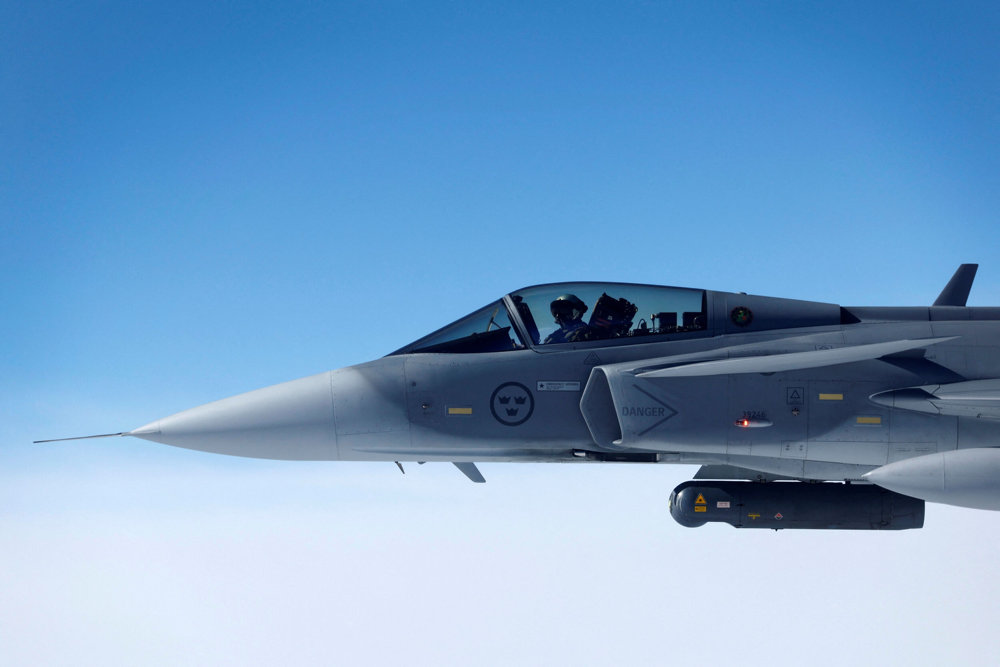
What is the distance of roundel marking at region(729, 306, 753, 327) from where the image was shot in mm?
10078

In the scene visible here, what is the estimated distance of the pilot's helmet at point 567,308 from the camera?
1003 centimetres

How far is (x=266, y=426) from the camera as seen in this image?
9.69 metres

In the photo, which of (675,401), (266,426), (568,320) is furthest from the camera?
(568,320)

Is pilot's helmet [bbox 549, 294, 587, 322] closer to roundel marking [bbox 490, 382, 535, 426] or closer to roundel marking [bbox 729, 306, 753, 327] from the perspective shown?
roundel marking [bbox 490, 382, 535, 426]

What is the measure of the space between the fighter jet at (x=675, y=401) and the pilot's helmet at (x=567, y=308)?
18 mm

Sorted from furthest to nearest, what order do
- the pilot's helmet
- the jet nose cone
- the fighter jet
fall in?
the pilot's helmet, the jet nose cone, the fighter jet

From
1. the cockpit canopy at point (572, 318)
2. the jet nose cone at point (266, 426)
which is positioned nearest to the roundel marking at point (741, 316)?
the cockpit canopy at point (572, 318)

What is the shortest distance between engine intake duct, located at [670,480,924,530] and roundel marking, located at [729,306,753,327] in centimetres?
183

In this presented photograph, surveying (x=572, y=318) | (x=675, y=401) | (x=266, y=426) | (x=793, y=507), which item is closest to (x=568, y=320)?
(x=572, y=318)

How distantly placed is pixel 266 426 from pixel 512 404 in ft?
8.87

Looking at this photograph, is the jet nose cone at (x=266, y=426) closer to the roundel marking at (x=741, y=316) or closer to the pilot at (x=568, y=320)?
the pilot at (x=568, y=320)

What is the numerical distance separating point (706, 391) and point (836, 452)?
5.14 ft

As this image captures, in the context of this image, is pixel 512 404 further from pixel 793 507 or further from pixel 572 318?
pixel 793 507

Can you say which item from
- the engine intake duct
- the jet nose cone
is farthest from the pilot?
the jet nose cone
